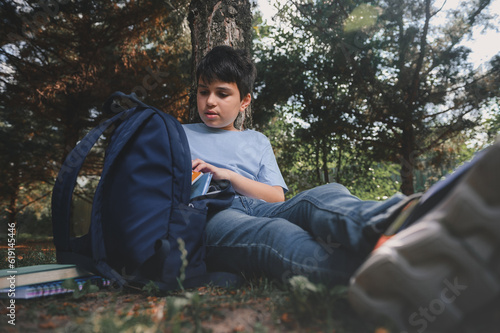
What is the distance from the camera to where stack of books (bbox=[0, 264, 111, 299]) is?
138 cm

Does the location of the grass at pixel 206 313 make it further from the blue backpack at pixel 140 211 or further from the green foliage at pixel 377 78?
the green foliage at pixel 377 78

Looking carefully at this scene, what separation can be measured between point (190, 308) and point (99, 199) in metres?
0.70

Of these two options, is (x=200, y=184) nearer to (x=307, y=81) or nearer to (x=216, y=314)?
(x=216, y=314)

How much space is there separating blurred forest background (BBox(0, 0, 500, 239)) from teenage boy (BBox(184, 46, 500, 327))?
13.5 feet

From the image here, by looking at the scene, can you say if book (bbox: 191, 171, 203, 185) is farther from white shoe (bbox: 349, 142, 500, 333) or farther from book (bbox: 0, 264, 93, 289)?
white shoe (bbox: 349, 142, 500, 333)

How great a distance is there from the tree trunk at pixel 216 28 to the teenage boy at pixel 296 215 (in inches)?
16.8

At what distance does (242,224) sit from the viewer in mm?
1664

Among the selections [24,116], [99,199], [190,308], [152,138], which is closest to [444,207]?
[190,308]

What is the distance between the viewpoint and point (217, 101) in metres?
2.30

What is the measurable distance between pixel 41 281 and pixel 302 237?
114 centimetres

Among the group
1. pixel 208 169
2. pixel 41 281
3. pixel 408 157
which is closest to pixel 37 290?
pixel 41 281

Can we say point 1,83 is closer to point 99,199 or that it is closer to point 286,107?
point 286,107

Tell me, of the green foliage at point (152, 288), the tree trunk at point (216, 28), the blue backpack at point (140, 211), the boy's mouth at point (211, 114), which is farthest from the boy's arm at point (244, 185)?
the tree trunk at point (216, 28)

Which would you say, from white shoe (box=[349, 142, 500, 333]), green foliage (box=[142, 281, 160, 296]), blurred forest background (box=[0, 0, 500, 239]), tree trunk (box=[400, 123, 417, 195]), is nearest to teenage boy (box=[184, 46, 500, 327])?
white shoe (box=[349, 142, 500, 333])
